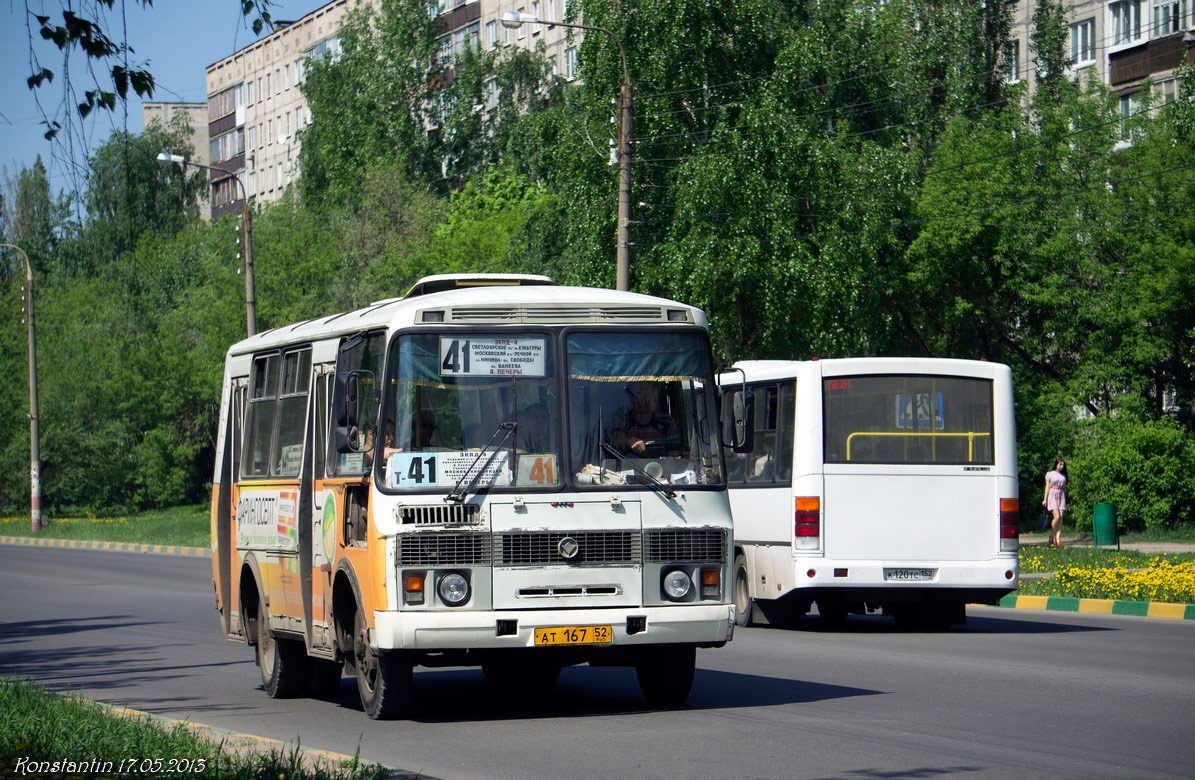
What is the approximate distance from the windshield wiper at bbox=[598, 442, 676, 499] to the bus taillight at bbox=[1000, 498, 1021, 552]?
812cm

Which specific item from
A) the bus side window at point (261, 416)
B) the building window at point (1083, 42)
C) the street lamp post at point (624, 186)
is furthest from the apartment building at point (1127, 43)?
the bus side window at point (261, 416)

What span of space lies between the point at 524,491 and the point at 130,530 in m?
44.6

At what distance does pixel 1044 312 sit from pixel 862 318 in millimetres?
4775

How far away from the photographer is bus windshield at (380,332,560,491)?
10844 millimetres

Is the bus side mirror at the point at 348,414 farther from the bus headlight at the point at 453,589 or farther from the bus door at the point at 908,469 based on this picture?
the bus door at the point at 908,469

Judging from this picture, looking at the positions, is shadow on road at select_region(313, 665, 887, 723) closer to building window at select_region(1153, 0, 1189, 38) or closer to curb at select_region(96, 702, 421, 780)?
curb at select_region(96, 702, 421, 780)

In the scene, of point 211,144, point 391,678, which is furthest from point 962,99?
point 211,144

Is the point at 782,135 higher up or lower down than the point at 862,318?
higher up

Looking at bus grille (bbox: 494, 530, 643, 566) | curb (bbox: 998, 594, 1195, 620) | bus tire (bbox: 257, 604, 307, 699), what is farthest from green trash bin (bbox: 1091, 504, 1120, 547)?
bus grille (bbox: 494, 530, 643, 566)

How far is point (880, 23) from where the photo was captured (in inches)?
2079

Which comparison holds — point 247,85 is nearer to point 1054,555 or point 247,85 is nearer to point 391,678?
point 1054,555

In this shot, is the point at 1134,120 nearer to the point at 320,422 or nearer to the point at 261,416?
the point at 261,416

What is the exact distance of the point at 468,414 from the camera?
1094 cm

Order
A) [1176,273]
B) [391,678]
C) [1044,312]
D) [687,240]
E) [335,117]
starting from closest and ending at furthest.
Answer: [391,678], [1176,273], [687,240], [1044,312], [335,117]
